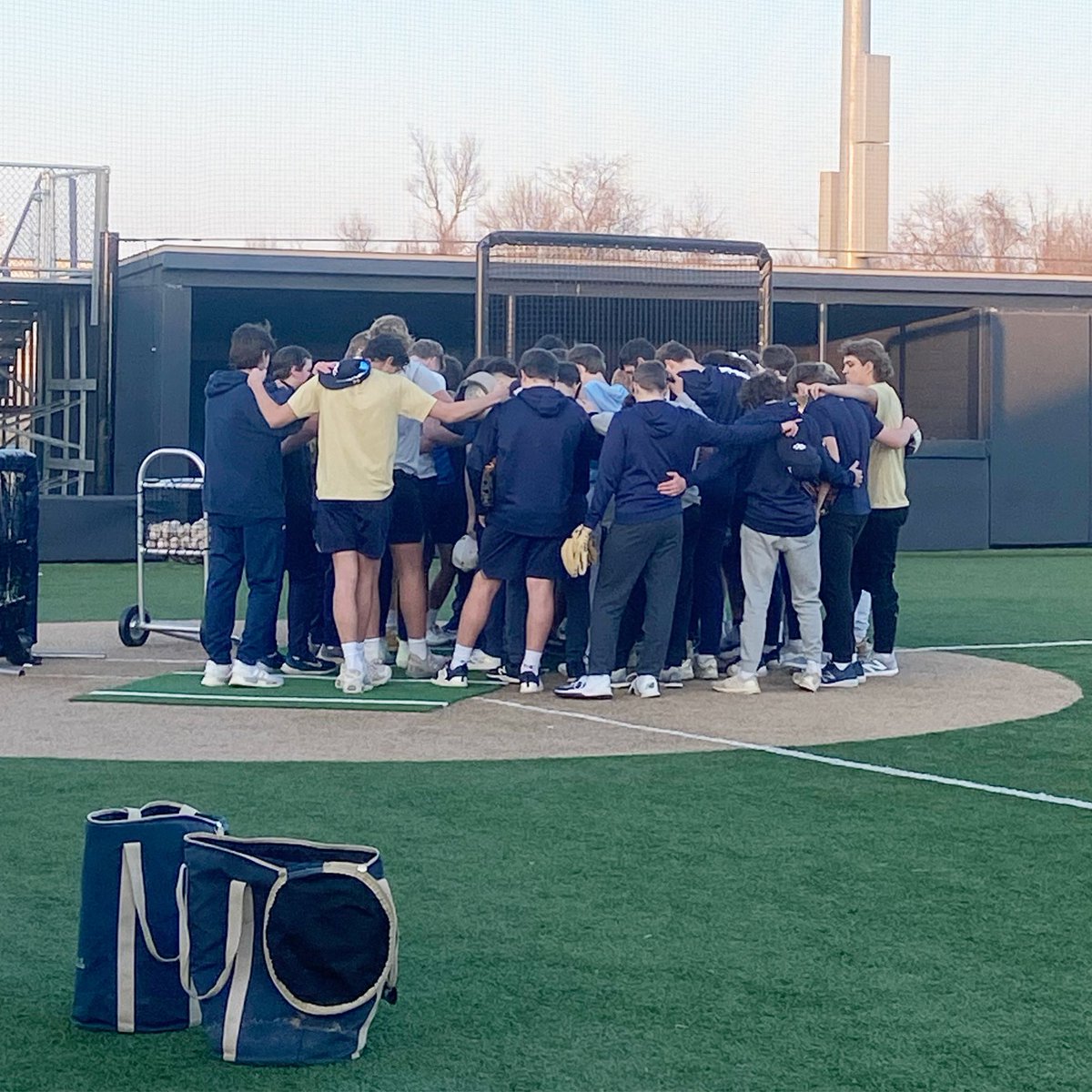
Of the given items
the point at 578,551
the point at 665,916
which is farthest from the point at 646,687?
the point at 665,916

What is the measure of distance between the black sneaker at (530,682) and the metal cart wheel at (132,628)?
10.7 ft

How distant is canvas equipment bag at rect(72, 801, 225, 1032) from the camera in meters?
3.64

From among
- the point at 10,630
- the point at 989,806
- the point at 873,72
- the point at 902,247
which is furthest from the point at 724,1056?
the point at 902,247

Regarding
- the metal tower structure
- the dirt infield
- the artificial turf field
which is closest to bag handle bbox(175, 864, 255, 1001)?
the artificial turf field

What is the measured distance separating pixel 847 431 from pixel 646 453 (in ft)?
4.21

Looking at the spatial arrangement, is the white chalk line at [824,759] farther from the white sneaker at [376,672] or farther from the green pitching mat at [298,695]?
the white sneaker at [376,672]

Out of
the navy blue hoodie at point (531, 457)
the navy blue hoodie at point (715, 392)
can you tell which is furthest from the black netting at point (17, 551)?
the navy blue hoodie at point (715, 392)

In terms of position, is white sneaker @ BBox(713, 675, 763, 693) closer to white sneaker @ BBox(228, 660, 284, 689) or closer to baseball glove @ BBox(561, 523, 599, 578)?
baseball glove @ BBox(561, 523, 599, 578)

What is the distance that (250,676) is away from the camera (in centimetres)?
874

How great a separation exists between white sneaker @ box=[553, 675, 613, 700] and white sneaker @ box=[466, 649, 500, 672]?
3.47 feet

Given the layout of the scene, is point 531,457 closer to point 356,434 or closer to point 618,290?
point 356,434

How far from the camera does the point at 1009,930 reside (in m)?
4.33

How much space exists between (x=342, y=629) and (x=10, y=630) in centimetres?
226

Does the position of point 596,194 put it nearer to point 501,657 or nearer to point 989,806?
point 501,657
